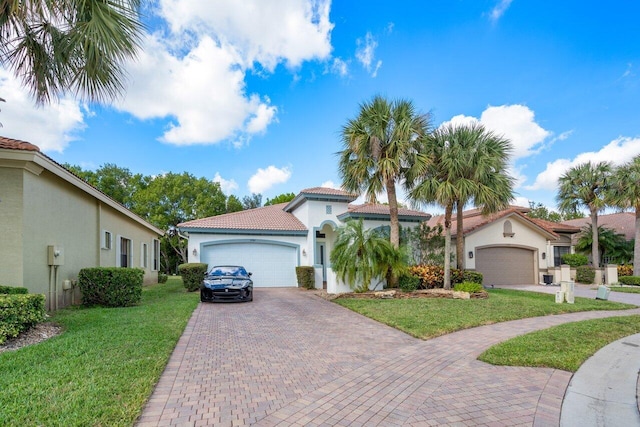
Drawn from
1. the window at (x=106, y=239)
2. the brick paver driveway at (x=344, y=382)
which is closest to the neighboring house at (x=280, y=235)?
the window at (x=106, y=239)

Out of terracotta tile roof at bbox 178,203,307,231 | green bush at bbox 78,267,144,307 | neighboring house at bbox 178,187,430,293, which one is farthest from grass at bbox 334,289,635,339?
terracotta tile roof at bbox 178,203,307,231

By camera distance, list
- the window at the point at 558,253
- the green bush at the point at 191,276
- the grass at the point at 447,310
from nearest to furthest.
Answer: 1. the grass at the point at 447,310
2. the green bush at the point at 191,276
3. the window at the point at 558,253

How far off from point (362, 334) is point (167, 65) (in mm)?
8845

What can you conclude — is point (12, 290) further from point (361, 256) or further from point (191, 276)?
point (361, 256)

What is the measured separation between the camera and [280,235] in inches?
739

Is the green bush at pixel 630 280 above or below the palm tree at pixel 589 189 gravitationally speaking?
below

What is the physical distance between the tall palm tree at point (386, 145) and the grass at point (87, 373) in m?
9.31

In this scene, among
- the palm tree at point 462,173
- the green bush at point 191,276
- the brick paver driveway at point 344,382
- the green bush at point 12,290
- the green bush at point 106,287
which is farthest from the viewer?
the green bush at point 191,276

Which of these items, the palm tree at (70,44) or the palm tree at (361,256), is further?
the palm tree at (361,256)

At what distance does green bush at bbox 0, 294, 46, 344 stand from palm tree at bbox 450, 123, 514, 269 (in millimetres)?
13558

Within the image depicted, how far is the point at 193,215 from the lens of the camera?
118ft

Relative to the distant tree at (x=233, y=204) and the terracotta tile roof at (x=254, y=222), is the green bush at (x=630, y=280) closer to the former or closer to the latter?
A: the terracotta tile roof at (x=254, y=222)

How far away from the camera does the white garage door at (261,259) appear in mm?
17906

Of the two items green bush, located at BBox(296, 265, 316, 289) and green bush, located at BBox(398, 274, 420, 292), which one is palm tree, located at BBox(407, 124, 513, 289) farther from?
green bush, located at BBox(296, 265, 316, 289)
